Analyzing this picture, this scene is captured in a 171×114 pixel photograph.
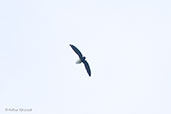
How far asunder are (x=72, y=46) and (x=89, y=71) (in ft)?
22.6

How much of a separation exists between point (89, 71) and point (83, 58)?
12.6 feet

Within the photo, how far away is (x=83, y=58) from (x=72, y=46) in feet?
11.2

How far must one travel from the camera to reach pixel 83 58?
162m

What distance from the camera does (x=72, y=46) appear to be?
161375mm

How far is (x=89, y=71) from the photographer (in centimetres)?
16412
